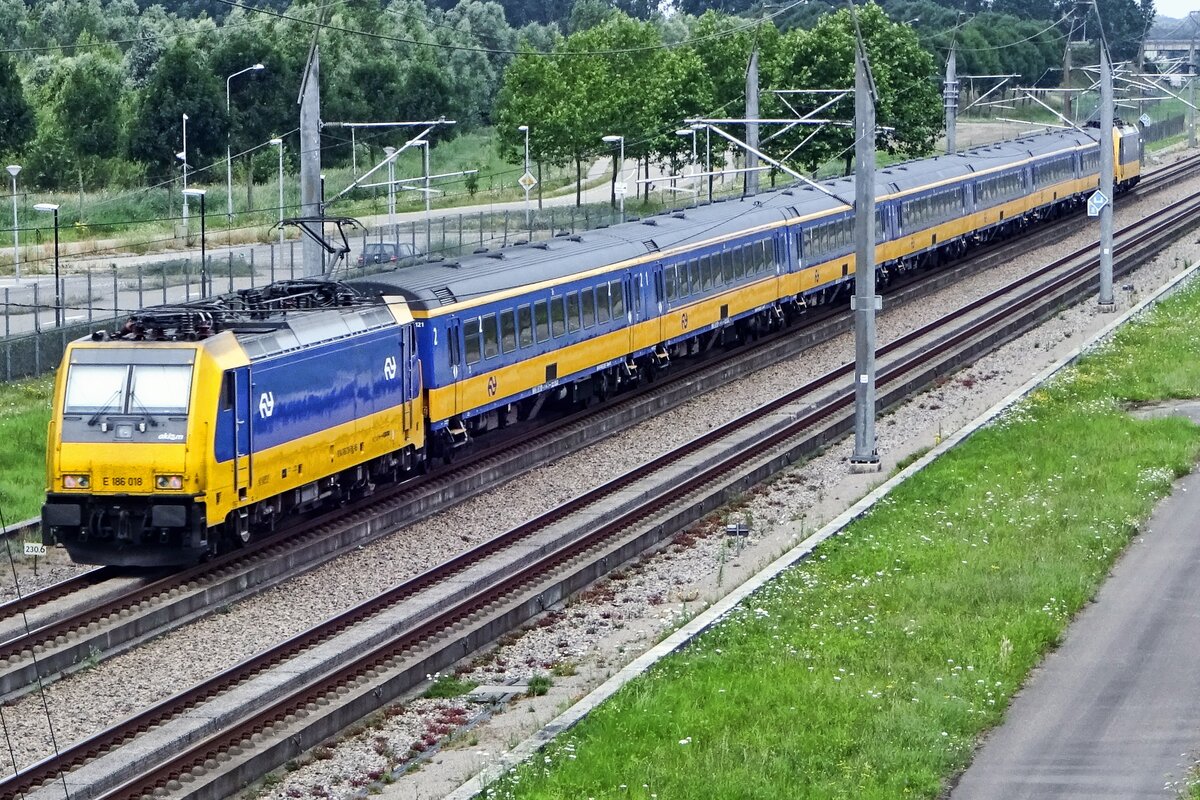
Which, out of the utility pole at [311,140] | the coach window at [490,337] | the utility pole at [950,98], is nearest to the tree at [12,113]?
the utility pole at [950,98]

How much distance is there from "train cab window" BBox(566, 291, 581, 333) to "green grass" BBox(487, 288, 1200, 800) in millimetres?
8230

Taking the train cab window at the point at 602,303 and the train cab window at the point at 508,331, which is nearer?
the train cab window at the point at 508,331

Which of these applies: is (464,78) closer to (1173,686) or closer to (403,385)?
(403,385)

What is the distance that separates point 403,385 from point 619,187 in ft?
95.7

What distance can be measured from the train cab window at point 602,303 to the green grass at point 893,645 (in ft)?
28.3

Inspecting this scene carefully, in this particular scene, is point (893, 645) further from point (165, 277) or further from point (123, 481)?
point (165, 277)

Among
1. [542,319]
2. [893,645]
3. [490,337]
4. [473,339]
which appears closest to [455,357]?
[473,339]

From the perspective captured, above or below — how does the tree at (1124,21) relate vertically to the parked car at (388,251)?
above

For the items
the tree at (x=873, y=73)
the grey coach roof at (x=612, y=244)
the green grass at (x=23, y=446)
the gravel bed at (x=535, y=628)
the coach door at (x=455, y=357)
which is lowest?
the gravel bed at (x=535, y=628)

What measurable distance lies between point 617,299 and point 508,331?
16.8 ft

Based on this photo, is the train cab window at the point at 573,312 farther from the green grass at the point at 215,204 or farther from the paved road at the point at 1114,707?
the green grass at the point at 215,204

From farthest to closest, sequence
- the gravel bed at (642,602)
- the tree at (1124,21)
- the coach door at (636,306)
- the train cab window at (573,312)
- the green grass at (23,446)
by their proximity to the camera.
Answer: the tree at (1124,21)
the coach door at (636,306)
the train cab window at (573,312)
the green grass at (23,446)
the gravel bed at (642,602)

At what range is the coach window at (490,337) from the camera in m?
31.7

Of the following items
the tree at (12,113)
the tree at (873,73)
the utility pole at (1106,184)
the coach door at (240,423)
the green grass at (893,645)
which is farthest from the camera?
the tree at (873,73)
